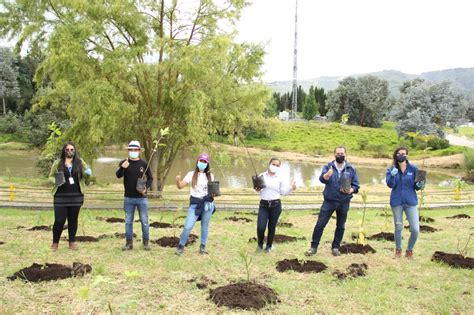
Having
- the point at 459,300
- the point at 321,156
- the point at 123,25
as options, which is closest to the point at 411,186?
the point at 459,300

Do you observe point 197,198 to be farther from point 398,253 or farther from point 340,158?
point 398,253

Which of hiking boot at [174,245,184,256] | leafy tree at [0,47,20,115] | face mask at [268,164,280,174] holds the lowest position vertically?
hiking boot at [174,245,184,256]

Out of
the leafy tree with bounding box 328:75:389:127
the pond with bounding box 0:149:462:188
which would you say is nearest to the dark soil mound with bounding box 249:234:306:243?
the pond with bounding box 0:149:462:188

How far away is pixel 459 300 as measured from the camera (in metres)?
5.65

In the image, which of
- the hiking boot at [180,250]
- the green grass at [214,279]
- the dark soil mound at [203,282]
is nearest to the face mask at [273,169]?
the green grass at [214,279]

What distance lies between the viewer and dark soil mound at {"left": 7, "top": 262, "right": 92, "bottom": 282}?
5.84 meters

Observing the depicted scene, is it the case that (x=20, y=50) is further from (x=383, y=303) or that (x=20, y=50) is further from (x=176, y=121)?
(x=383, y=303)

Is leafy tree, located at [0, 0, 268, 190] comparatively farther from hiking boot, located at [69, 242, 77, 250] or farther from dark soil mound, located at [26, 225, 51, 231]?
hiking boot, located at [69, 242, 77, 250]

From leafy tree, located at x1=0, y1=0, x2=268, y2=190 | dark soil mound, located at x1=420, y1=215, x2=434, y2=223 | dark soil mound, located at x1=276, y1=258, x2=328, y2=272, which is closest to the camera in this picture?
dark soil mound, located at x1=276, y1=258, x2=328, y2=272

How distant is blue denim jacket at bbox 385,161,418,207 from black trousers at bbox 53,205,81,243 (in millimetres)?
5034

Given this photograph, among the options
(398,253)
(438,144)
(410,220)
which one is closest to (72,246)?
(398,253)

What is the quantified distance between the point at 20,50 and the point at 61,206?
1153cm

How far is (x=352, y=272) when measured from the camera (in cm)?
661

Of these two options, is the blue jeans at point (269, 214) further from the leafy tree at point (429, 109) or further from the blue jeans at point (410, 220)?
the leafy tree at point (429, 109)
